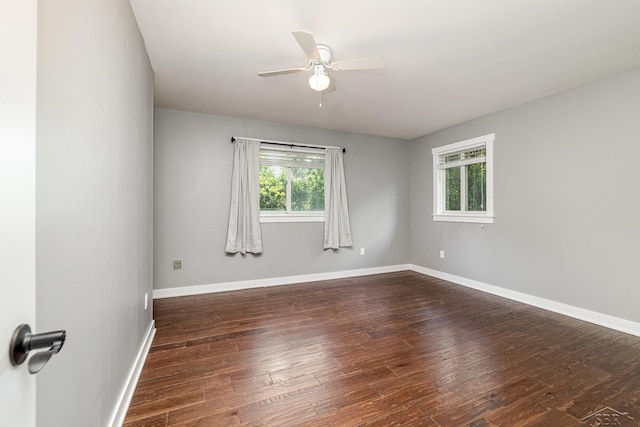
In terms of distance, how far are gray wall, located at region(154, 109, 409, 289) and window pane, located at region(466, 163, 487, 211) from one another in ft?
5.09

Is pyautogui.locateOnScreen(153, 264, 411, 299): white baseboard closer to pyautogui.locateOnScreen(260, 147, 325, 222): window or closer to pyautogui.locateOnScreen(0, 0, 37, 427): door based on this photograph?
pyautogui.locateOnScreen(260, 147, 325, 222): window

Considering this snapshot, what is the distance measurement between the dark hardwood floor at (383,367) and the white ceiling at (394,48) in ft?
8.17

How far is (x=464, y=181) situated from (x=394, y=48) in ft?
8.93

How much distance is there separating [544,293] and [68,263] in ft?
14.0

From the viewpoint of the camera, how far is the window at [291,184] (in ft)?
13.8

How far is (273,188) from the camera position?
4.23 m

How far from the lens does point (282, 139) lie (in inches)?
168

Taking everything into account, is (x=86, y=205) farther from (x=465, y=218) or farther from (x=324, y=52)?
(x=465, y=218)

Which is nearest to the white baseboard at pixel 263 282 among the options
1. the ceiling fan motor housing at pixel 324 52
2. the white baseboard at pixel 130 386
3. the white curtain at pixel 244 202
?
the white curtain at pixel 244 202

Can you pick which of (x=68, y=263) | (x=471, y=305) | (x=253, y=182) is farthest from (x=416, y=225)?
(x=68, y=263)

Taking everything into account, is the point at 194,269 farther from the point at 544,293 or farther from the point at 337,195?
the point at 544,293

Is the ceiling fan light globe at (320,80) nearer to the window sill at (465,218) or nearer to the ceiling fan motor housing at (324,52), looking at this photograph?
the ceiling fan motor housing at (324,52)

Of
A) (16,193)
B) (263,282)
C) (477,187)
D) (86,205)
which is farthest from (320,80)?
(477,187)

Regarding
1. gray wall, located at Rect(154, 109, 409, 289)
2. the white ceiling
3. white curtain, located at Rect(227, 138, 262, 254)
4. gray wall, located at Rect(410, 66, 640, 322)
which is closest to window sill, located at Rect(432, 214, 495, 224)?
gray wall, located at Rect(410, 66, 640, 322)
